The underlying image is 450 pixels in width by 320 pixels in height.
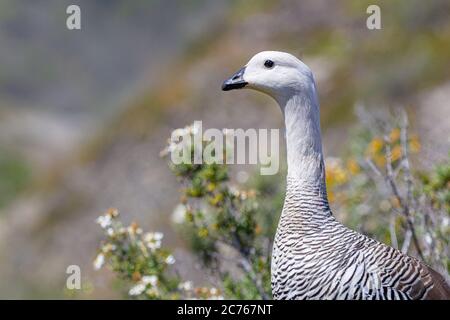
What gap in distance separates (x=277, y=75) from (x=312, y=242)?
3.42ft

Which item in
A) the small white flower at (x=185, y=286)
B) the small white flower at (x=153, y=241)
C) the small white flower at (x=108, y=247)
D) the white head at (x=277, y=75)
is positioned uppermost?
the white head at (x=277, y=75)

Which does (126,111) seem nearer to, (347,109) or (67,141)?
(347,109)

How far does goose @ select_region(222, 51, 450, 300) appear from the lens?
4750mm

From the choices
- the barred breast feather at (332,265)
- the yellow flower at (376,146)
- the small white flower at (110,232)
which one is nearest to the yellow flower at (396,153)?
the yellow flower at (376,146)

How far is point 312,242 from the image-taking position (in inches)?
195

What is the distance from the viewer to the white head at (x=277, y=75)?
518cm

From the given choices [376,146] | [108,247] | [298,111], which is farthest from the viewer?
[376,146]

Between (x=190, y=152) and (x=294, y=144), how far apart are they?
4.31 ft

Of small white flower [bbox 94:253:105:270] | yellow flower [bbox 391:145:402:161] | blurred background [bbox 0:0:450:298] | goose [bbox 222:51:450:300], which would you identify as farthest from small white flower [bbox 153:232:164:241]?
blurred background [bbox 0:0:450:298]

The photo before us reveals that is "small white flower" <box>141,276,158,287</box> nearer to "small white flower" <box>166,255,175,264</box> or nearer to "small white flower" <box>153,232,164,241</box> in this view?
"small white flower" <box>166,255,175,264</box>

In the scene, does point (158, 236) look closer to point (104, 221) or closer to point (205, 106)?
point (104, 221)

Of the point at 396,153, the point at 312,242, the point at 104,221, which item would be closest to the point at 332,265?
the point at 312,242

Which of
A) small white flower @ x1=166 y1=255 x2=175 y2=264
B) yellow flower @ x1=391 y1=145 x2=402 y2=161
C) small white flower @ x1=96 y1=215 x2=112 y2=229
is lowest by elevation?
small white flower @ x1=166 y1=255 x2=175 y2=264

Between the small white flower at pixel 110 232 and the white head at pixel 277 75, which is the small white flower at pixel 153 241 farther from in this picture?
the white head at pixel 277 75
